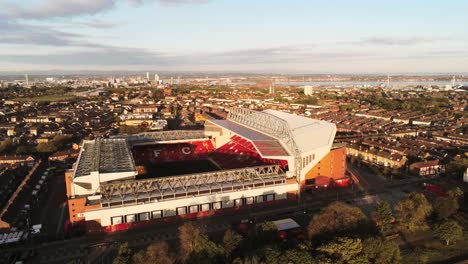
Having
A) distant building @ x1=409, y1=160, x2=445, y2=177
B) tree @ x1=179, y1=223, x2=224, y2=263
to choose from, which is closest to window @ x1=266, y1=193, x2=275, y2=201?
tree @ x1=179, y1=223, x2=224, y2=263

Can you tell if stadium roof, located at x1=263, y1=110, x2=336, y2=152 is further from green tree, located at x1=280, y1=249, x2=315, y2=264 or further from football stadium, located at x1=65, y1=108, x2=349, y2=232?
green tree, located at x1=280, y1=249, x2=315, y2=264

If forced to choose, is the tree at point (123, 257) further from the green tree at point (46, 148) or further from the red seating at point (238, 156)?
the green tree at point (46, 148)

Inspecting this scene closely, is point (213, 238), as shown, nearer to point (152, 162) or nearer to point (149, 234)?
point (149, 234)

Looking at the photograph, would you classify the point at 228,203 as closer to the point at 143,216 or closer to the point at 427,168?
the point at 143,216

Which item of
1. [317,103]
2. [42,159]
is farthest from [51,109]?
[317,103]

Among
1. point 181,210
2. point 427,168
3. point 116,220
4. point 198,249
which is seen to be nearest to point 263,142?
point 181,210
